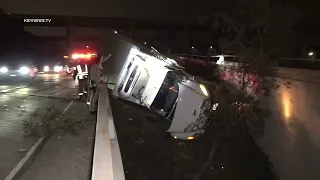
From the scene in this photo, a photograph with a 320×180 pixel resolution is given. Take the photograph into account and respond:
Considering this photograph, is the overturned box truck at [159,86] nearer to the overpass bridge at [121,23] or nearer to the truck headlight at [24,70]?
the truck headlight at [24,70]

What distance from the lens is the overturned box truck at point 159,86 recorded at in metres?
10.2

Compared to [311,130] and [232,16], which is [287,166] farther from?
[232,16]

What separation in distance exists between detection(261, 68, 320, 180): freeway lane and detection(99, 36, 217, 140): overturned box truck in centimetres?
190

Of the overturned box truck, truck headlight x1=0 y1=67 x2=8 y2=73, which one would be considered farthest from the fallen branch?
truck headlight x1=0 y1=67 x2=8 y2=73

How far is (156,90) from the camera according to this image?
39.8ft

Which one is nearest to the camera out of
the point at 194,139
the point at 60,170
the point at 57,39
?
the point at 60,170

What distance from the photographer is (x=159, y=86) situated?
39.4ft

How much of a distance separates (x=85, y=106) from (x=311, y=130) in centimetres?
741

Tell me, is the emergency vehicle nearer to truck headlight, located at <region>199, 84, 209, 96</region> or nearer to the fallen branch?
truck headlight, located at <region>199, 84, 209, 96</region>

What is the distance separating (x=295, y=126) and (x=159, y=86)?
4.36m

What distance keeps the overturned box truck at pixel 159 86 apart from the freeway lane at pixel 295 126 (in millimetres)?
1901

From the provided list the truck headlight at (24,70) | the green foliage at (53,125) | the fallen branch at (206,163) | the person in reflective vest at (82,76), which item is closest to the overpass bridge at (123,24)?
the truck headlight at (24,70)

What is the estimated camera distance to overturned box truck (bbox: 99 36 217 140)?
1025 cm

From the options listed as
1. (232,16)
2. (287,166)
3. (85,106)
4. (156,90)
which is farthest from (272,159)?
(85,106)
